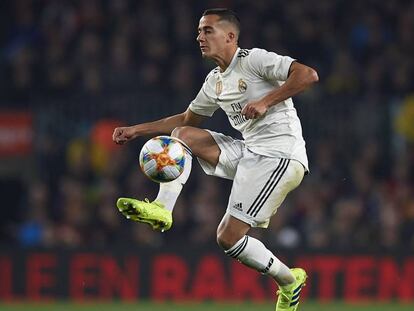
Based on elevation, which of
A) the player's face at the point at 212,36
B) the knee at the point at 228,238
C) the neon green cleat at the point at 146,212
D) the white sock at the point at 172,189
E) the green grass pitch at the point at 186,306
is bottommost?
the green grass pitch at the point at 186,306

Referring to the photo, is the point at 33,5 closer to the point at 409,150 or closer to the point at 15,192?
the point at 15,192

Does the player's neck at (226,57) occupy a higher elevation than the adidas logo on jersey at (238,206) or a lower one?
higher

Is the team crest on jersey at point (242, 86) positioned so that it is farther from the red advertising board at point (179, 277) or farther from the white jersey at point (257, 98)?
the red advertising board at point (179, 277)

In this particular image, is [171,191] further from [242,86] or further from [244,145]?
[242,86]

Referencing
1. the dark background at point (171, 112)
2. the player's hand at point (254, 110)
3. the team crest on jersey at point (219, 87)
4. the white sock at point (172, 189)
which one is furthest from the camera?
the dark background at point (171, 112)

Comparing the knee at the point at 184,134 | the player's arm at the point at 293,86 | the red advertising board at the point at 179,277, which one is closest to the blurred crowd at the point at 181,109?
the red advertising board at the point at 179,277

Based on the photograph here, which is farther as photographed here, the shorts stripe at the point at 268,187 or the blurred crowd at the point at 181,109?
the blurred crowd at the point at 181,109

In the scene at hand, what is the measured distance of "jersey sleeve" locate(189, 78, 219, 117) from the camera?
8992 mm

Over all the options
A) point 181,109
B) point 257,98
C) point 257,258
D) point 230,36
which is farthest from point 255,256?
point 181,109

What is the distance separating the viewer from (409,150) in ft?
47.2

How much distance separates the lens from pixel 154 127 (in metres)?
9.05

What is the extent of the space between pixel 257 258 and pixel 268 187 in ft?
1.75

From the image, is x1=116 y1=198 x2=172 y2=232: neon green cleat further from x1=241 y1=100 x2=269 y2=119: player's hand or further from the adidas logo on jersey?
x1=241 y1=100 x2=269 y2=119: player's hand

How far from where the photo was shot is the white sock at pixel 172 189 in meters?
8.51
